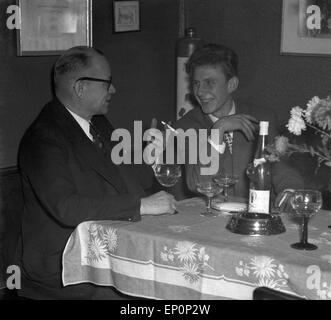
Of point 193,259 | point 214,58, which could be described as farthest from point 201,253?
point 214,58

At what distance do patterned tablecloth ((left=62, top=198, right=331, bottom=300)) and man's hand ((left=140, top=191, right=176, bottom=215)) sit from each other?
2 centimetres

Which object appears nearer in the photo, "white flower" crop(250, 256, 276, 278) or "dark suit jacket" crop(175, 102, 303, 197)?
"white flower" crop(250, 256, 276, 278)

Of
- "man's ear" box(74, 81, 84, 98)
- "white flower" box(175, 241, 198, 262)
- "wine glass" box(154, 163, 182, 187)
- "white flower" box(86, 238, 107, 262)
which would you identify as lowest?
"white flower" box(86, 238, 107, 262)

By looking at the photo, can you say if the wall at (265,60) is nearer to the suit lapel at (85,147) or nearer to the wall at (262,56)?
the wall at (262,56)

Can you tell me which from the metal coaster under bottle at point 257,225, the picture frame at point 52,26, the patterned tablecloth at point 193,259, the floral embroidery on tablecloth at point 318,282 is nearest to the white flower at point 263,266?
the patterned tablecloth at point 193,259

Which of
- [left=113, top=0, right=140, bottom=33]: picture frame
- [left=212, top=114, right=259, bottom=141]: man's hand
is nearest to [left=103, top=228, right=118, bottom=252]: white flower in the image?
[left=212, top=114, right=259, bottom=141]: man's hand

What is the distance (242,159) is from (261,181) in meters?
0.54

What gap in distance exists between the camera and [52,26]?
3045 millimetres

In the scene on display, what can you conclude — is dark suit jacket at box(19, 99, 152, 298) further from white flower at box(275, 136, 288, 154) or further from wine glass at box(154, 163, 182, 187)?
white flower at box(275, 136, 288, 154)

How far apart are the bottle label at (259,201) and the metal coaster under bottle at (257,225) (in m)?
0.02

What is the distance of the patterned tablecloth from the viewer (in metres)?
1.84

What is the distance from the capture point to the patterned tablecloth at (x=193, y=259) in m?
1.84
